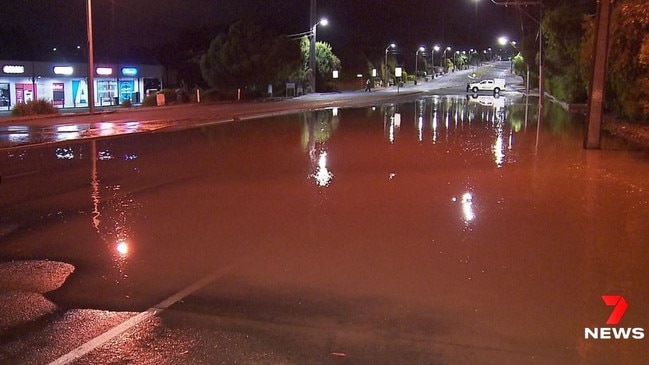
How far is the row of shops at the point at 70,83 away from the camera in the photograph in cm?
5453

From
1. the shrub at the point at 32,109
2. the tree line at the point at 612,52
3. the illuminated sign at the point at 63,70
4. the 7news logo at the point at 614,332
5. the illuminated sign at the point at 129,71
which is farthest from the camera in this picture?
the illuminated sign at the point at 129,71

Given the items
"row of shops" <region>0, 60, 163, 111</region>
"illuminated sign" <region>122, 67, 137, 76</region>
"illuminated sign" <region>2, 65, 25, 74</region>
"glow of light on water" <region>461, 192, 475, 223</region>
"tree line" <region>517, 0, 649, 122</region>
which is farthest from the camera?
"illuminated sign" <region>122, 67, 137, 76</region>

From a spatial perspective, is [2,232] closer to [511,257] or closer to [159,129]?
[511,257]

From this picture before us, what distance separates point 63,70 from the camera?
57781 millimetres

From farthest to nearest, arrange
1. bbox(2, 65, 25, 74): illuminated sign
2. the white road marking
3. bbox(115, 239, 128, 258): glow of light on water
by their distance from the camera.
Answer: bbox(2, 65, 25, 74): illuminated sign, bbox(115, 239, 128, 258): glow of light on water, the white road marking

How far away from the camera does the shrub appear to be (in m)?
44.3

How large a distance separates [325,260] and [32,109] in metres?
40.1

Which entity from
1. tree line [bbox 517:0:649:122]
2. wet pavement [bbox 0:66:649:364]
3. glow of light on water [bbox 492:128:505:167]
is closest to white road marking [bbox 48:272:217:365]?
wet pavement [bbox 0:66:649:364]

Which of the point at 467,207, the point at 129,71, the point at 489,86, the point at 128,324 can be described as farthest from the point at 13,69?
the point at 489,86

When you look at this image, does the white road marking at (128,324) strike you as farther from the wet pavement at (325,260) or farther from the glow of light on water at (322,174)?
the glow of light on water at (322,174)

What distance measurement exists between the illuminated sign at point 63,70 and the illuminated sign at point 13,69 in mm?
3259

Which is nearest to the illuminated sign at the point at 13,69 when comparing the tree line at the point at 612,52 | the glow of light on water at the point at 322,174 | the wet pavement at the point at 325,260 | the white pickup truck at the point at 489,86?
the tree line at the point at 612,52

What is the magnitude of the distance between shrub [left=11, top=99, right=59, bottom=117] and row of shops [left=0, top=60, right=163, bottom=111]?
742 cm

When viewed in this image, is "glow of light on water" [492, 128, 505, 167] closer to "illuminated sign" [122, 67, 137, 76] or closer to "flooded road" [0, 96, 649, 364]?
"flooded road" [0, 96, 649, 364]
